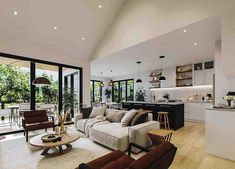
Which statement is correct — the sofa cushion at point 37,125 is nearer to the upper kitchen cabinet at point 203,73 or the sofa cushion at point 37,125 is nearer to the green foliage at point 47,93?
the green foliage at point 47,93

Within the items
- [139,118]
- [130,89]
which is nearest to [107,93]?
[130,89]

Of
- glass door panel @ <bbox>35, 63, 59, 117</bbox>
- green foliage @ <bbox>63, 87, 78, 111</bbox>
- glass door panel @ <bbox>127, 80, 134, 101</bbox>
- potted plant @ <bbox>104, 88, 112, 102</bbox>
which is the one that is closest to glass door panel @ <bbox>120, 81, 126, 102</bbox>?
glass door panel @ <bbox>127, 80, 134, 101</bbox>

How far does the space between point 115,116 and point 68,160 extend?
2031mm

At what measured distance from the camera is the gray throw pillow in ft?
15.3

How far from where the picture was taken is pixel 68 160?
9.99 feet

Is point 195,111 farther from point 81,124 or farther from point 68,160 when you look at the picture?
point 68,160

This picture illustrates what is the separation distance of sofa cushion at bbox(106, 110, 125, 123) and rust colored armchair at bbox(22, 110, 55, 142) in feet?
6.18

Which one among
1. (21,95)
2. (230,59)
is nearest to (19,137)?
(21,95)

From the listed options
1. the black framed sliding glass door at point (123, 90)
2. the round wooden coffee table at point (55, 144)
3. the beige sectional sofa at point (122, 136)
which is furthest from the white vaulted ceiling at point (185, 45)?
the black framed sliding glass door at point (123, 90)

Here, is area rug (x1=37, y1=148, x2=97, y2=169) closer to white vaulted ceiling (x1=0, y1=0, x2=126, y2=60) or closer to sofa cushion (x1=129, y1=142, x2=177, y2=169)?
sofa cushion (x1=129, y1=142, x2=177, y2=169)

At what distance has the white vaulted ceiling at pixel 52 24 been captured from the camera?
4.47 meters

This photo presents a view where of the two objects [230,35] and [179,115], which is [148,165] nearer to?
[230,35]

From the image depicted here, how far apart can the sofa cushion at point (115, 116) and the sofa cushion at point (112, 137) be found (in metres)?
0.85

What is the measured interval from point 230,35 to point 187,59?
364 centimetres
